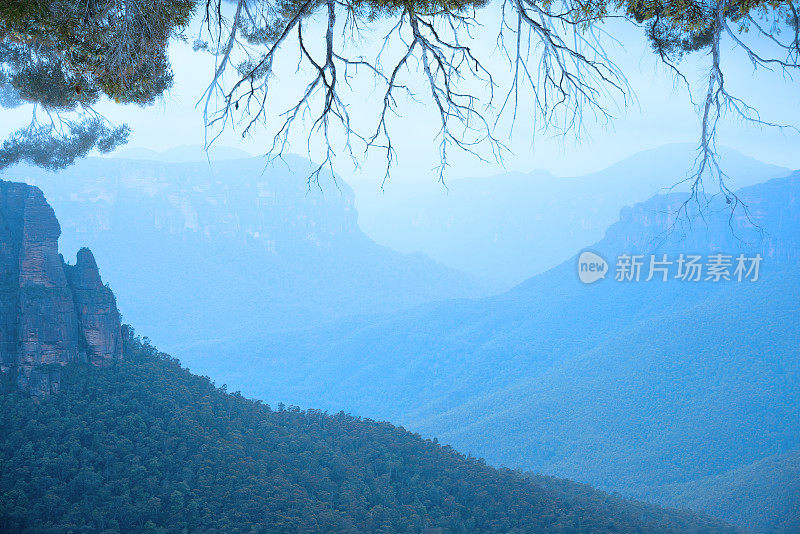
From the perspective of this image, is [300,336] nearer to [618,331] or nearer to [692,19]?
[618,331]

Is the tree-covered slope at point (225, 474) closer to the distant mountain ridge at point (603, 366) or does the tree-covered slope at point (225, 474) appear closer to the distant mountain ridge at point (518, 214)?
the distant mountain ridge at point (603, 366)

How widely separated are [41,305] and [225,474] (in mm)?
7305

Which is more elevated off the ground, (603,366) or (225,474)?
(603,366)

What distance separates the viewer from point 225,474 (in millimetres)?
11586

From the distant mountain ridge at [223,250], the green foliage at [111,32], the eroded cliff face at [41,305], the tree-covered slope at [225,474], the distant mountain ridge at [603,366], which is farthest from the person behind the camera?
the distant mountain ridge at [223,250]

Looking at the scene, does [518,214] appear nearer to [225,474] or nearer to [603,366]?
[603,366]

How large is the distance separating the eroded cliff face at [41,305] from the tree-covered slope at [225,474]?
632mm

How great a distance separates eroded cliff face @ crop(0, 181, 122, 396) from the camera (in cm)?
1308

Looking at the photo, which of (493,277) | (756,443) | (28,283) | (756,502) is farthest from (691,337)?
(493,277)

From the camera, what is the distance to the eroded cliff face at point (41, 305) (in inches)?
515

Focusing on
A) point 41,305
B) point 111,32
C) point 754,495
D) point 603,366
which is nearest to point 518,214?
point 603,366

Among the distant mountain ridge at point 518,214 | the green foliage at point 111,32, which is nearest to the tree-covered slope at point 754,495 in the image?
the green foliage at point 111,32

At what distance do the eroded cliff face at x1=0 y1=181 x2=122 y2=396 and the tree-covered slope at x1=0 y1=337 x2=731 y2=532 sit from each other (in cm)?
63

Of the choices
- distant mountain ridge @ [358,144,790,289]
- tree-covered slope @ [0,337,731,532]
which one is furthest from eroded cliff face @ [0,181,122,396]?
distant mountain ridge @ [358,144,790,289]
